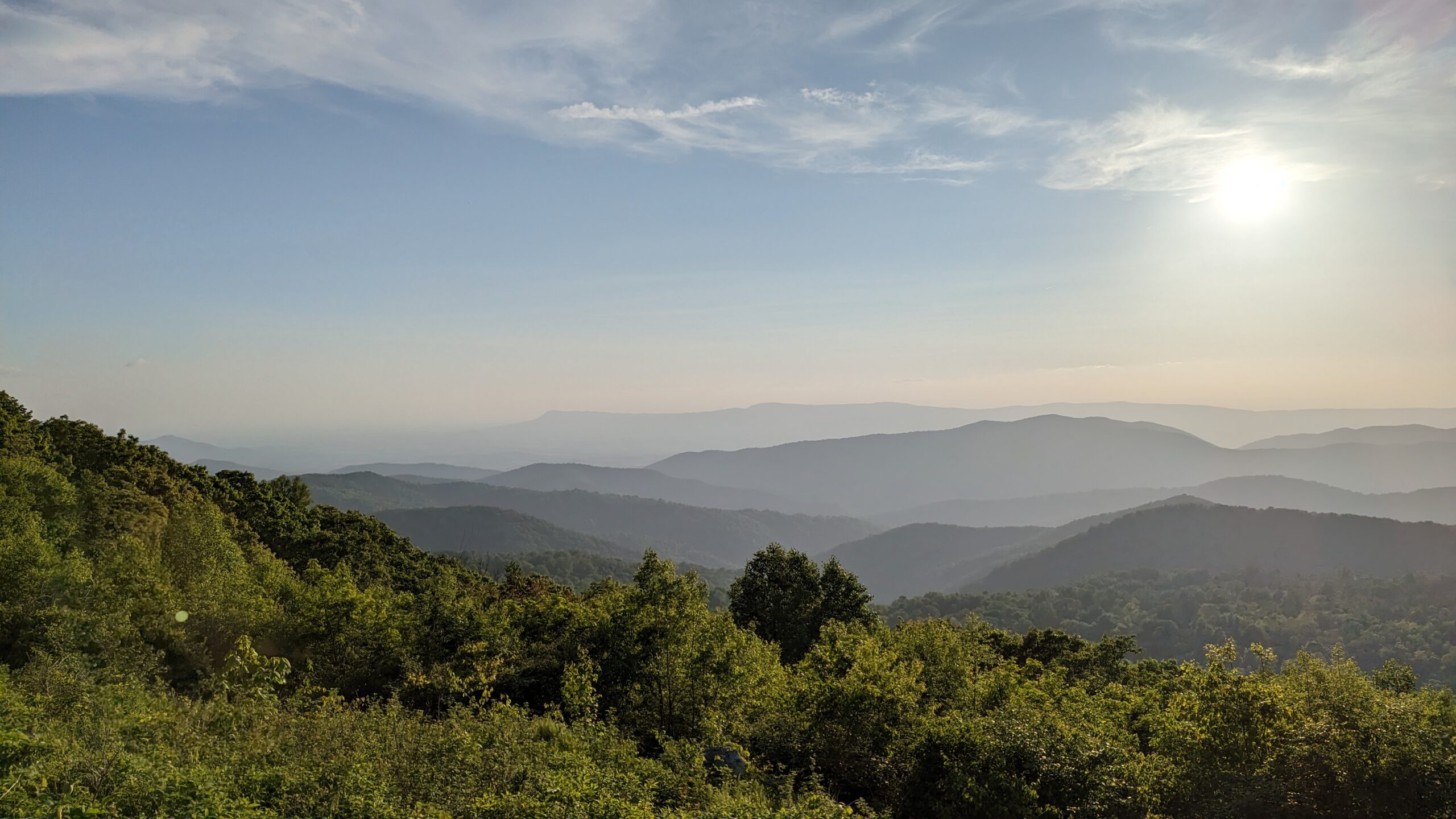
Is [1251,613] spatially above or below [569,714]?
below

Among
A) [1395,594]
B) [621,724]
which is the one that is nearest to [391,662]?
[621,724]

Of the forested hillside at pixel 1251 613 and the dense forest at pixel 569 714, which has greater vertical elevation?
the dense forest at pixel 569 714

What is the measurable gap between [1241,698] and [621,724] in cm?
1526

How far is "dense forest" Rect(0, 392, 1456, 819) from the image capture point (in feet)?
39.0

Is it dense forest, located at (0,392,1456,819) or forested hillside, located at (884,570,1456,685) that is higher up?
dense forest, located at (0,392,1456,819)

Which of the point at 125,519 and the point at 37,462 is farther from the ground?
the point at 37,462

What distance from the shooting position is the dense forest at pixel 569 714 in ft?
39.0

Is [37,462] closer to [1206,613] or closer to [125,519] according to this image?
[125,519]

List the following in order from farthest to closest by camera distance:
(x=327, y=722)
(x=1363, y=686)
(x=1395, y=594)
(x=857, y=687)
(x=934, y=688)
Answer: (x=1395, y=594) < (x=934, y=688) < (x=857, y=687) < (x=1363, y=686) < (x=327, y=722)

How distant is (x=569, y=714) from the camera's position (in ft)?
66.9

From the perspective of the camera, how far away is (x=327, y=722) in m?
14.8

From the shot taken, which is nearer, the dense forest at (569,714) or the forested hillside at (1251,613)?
the dense forest at (569,714)

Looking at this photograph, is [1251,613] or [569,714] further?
[1251,613]

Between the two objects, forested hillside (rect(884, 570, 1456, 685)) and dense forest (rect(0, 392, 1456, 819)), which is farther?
forested hillside (rect(884, 570, 1456, 685))
